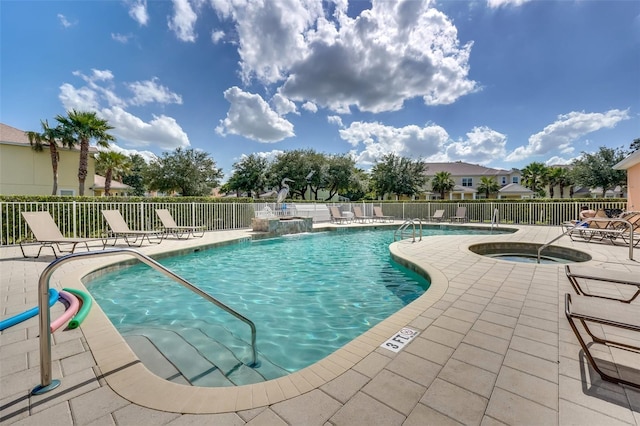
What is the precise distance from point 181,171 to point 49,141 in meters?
8.44

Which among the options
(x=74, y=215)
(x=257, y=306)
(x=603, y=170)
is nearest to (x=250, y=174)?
(x=74, y=215)

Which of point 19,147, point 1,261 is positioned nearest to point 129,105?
point 19,147

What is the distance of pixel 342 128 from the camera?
2508cm

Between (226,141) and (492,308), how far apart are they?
2671 cm

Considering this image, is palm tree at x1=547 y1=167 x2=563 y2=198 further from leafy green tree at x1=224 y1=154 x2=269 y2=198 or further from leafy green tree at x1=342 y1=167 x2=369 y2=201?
leafy green tree at x1=224 y1=154 x2=269 y2=198

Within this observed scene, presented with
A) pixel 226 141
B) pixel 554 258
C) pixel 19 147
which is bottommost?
pixel 554 258

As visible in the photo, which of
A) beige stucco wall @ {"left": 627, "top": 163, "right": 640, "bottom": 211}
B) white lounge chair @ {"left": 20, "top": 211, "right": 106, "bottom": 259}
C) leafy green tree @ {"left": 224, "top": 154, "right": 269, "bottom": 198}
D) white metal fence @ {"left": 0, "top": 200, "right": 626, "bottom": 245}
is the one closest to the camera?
white lounge chair @ {"left": 20, "top": 211, "right": 106, "bottom": 259}

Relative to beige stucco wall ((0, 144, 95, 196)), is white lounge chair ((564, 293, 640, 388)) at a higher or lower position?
lower

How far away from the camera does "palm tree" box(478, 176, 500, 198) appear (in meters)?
36.1

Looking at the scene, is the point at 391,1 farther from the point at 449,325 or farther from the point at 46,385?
the point at 46,385

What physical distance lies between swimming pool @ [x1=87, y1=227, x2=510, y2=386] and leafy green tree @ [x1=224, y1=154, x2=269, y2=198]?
83.2ft

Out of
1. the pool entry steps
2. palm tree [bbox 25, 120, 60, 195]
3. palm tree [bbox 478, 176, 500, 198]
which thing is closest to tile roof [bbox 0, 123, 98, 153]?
palm tree [bbox 25, 120, 60, 195]

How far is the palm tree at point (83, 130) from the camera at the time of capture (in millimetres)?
16453

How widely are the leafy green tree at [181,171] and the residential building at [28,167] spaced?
517 centimetres
